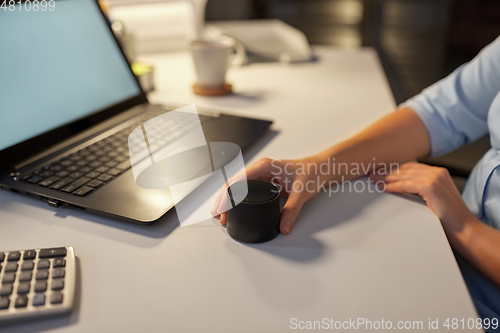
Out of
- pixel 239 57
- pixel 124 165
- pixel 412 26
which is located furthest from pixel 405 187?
pixel 412 26

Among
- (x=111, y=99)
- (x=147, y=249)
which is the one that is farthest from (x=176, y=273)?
(x=111, y=99)

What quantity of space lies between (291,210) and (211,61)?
62 centimetres

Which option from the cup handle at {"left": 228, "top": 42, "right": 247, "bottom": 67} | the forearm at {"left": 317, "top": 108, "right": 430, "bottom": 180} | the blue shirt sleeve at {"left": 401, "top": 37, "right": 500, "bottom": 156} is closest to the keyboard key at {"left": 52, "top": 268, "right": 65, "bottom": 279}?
the forearm at {"left": 317, "top": 108, "right": 430, "bottom": 180}

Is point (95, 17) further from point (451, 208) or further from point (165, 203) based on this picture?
point (451, 208)

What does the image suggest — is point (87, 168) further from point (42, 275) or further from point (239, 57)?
point (239, 57)

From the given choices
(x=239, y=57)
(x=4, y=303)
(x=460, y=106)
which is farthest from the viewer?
(x=239, y=57)

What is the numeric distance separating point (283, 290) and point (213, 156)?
257 mm

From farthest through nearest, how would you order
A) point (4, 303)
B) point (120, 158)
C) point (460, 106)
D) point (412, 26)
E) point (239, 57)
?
point (412, 26) < point (239, 57) < point (460, 106) < point (120, 158) < point (4, 303)

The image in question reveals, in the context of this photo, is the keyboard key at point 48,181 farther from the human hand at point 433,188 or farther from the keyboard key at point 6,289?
the human hand at point 433,188

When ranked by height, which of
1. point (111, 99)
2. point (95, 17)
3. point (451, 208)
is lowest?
point (451, 208)

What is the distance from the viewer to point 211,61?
95 centimetres

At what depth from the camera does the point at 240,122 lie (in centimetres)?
72

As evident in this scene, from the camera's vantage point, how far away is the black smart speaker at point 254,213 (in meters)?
0.40

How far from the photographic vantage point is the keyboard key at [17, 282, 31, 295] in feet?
1.06
